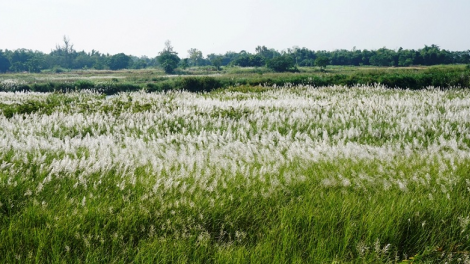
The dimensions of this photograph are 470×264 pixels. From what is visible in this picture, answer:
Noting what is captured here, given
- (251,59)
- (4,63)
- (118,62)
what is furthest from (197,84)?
(4,63)

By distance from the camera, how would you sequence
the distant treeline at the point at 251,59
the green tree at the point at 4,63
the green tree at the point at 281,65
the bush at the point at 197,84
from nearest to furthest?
1. the bush at the point at 197,84
2. the green tree at the point at 281,65
3. the distant treeline at the point at 251,59
4. the green tree at the point at 4,63

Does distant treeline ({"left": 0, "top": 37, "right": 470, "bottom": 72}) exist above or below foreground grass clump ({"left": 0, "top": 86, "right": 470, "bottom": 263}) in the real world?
above

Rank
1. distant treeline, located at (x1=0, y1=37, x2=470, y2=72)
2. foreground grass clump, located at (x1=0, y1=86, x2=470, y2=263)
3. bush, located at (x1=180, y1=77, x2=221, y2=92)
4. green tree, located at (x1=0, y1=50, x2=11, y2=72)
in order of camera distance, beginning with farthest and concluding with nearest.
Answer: green tree, located at (x1=0, y1=50, x2=11, y2=72) → distant treeline, located at (x1=0, y1=37, x2=470, y2=72) → bush, located at (x1=180, y1=77, x2=221, y2=92) → foreground grass clump, located at (x1=0, y1=86, x2=470, y2=263)

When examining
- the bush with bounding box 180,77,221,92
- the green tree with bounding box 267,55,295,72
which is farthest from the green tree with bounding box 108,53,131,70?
the bush with bounding box 180,77,221,92

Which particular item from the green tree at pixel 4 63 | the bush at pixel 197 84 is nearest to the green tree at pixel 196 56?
the green tree at pixel 4 63

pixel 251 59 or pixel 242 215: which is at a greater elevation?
pixel 251 59

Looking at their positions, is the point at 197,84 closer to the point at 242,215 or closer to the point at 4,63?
the point at 242,215

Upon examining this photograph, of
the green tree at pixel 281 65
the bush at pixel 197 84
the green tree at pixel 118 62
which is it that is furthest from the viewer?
the green tree at pixel 118 62

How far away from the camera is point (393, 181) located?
408 centimetres

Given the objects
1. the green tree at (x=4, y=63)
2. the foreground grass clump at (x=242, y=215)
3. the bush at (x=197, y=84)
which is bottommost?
the foreground grass clump at (x=242, y=215)

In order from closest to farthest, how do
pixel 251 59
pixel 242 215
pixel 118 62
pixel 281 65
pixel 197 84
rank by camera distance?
pixel 242 215
pixel 197 84
pixel 281 65
pixel 251 59
pixel 118 62

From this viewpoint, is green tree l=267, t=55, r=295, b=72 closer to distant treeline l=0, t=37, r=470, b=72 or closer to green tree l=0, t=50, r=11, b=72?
distant treeline l=0, t=37, r=470, b=72

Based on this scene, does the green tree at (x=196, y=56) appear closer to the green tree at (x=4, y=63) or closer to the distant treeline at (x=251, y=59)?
the distant treeline at (x=251, y=59)

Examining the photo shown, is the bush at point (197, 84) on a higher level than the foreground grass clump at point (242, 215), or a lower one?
higher
